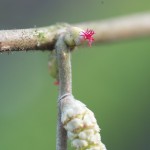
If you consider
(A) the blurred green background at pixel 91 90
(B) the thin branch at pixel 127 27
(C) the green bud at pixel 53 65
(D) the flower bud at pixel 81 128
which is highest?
(A) the blurred green background at pixel 91 90

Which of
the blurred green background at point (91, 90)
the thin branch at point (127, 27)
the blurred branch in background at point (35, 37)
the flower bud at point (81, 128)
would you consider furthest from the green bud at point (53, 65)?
the blurred green background at point (91, 90)

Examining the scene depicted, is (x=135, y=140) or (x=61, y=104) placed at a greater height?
(x=135, y=140)

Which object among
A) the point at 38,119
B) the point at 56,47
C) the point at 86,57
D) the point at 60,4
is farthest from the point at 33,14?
the point at 56,47

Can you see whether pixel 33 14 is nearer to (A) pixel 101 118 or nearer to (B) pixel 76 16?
(B) pixel 76 16

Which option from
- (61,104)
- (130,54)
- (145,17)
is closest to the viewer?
(61,104)

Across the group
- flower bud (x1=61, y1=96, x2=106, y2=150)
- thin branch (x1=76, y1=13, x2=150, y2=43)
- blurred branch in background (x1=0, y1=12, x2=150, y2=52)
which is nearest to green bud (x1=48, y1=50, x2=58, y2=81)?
blurred branch in background (x1=0, y1=12, x2=150, y2=52)

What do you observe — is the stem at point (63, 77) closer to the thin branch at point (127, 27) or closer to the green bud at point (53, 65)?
the green bud at point (53, 65)

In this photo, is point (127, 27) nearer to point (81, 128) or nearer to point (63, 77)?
point (63, 77)
